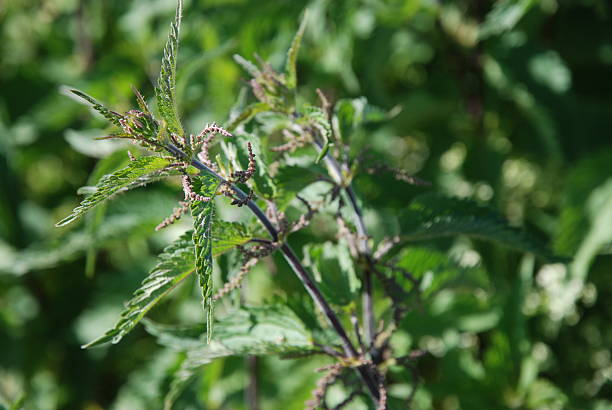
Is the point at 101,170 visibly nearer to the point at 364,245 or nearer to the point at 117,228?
Answer: the point at 117,228

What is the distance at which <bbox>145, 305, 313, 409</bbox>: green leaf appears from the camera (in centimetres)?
48

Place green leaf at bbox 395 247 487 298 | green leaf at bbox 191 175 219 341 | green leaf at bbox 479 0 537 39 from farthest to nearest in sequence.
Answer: green leaf at bbox 479 0 537 39, green leaf at bbox 395 247 487 298, green leaf at bbox 191 175 219 341

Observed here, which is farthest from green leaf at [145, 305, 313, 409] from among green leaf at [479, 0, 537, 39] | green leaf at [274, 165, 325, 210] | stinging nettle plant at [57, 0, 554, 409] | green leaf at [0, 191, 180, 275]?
green leaf at [479, 0, 537, 39]

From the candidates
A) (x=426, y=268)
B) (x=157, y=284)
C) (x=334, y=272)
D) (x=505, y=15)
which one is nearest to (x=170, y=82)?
(x=157, y=284)

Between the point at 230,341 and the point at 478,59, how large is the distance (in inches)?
27.6

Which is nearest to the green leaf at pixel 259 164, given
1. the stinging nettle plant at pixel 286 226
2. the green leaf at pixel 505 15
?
the stinging nettle plant at pixel 286 226

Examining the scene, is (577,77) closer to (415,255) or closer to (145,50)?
(415,255)

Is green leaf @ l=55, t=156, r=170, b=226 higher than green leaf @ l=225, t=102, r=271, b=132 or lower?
higher

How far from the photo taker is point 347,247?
54cm

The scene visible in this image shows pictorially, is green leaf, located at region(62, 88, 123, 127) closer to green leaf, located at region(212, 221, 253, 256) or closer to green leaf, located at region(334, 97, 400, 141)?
green leaf, located at region(212, 221, 253, 256)

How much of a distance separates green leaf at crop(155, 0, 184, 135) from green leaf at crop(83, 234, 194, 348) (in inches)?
3.4

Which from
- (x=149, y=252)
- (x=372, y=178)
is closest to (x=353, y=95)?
(x=372, y=178)

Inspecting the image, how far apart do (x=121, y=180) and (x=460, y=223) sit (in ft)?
0.94

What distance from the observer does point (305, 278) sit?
1.51 feet
